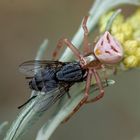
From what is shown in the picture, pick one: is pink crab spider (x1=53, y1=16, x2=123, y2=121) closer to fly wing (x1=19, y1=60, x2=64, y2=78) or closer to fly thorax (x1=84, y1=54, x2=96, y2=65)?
fly thorax (x1=84, y1=54, x2=96, y2=65)

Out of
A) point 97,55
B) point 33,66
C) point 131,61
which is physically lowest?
point 131,61

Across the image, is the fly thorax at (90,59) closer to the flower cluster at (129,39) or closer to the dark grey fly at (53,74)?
the dark grey fly at (53,74)

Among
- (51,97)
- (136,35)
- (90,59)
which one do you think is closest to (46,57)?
(90,59)

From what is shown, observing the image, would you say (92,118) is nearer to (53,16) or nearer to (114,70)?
(53,16)

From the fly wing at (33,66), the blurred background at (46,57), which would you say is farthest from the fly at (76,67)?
the blurred background at (46,57)

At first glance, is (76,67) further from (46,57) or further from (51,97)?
(46,57)

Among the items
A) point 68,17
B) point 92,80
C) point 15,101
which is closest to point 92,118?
point 15,101
